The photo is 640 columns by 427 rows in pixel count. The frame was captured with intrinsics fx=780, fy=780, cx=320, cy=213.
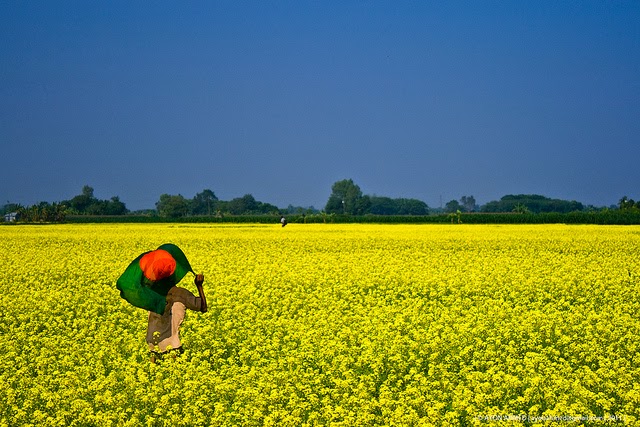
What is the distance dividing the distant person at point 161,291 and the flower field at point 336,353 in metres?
0.40

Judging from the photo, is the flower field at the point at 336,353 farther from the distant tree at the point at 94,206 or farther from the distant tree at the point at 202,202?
the distant tree at the point at 202,202

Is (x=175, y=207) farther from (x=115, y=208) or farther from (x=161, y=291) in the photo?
(x=161, y=291)

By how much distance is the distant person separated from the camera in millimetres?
8086

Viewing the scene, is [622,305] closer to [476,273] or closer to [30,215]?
[476,273]

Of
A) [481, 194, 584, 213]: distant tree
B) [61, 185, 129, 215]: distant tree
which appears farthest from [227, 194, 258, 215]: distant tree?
[481, 194, 584, 213]: distant tree

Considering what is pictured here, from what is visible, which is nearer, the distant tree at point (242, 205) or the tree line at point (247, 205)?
the tree line at point (247, 205)

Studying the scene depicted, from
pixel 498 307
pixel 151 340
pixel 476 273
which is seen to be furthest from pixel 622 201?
pixel 151 340

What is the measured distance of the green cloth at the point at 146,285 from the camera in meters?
8.05

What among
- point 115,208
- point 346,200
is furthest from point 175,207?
point 346,200

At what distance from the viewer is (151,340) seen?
902 cm

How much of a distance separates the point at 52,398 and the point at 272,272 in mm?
11644

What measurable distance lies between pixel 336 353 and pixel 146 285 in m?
2.53

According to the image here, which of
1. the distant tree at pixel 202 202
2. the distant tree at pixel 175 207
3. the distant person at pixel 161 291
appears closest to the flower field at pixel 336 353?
the distant person at pixel 161 291

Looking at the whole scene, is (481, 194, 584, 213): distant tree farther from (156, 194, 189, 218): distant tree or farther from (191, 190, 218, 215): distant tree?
(156, 194, 189, 218): distant tree
